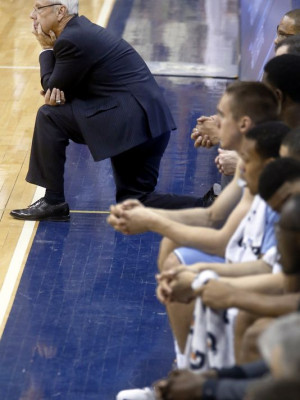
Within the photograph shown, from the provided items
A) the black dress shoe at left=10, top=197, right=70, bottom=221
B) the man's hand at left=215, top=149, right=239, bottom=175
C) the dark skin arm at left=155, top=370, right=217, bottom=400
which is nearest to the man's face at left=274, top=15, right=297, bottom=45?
the man's hand at left=215, top=149, right=239, bottom=175

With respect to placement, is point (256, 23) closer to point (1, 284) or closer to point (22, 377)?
point (1, 284)

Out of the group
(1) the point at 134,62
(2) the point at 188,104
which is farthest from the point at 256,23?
(1) the point at 134,62

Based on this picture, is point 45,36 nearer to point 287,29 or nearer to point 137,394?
point 287,29

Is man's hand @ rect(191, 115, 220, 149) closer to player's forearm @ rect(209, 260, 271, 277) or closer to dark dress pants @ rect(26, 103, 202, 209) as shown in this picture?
dark dress pants @ rect(26, 103, 202, 209)

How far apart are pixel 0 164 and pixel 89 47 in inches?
59.0

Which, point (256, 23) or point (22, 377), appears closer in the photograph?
point (22, 377)

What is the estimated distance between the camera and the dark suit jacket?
6000 mm

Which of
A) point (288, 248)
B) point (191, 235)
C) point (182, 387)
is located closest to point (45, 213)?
point (191, 235)

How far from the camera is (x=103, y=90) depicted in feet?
20.1

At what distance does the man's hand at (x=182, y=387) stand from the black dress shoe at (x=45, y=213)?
10.6ft

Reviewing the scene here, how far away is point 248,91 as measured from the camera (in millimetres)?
4395

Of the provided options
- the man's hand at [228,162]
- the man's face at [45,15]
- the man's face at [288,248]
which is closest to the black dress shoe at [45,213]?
the man's face at [45,15]

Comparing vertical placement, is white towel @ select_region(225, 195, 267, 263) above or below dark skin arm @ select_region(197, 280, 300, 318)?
below

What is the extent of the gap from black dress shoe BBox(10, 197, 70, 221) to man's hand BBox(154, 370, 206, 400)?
323 centimetres
